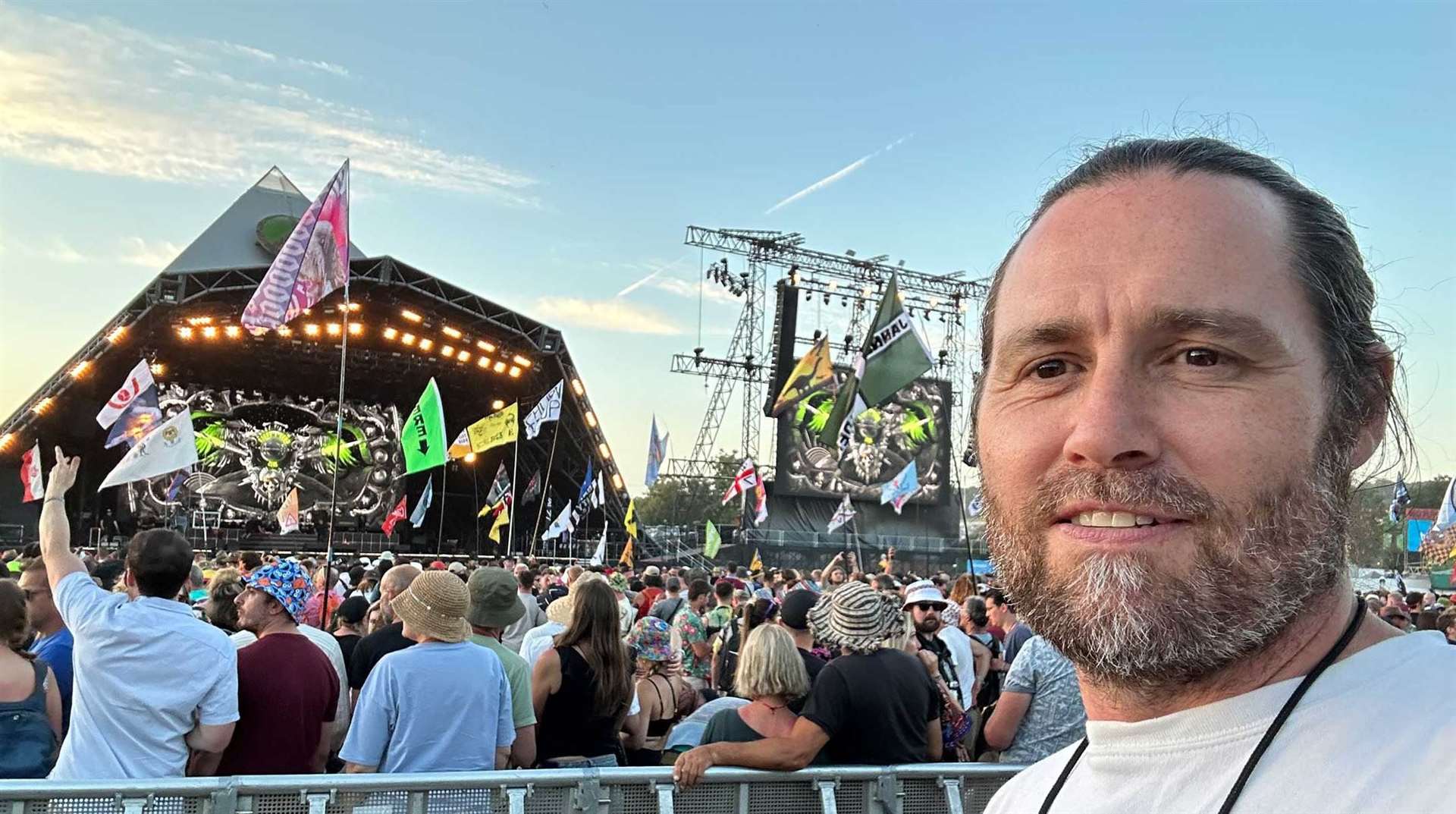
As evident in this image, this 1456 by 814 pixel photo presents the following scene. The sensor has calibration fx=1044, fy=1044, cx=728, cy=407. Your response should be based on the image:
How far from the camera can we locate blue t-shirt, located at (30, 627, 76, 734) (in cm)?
466

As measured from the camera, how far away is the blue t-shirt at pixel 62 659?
4.66m

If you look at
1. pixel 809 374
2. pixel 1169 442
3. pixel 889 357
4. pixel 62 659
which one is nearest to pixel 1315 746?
pixel 1169 442

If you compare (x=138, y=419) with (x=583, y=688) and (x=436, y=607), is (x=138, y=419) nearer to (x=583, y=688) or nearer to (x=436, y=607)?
(x=436, y=607)

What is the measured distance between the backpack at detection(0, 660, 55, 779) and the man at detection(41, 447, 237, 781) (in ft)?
0.43

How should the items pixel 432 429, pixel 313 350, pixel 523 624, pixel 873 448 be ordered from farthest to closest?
pixel 873 448 < pixel 313 350 < pixel 432 429 < pixel 523 624

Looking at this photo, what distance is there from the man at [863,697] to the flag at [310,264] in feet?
25.9

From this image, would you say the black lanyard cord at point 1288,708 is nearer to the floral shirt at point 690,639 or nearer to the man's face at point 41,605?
the man's face at point 41,605

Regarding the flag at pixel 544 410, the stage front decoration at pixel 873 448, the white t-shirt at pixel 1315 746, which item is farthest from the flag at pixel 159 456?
the stage front decoration at pixel 873 448

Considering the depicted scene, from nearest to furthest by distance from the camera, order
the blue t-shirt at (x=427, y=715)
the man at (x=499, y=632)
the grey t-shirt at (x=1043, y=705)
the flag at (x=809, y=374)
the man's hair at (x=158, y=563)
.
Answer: the man's hair at (x=158, y=563) → the blue t-shirt at (x=427, y=715) → the man at (x=499, y=632) → the grey t-shirt at (x=1043, y=705) → the flag at (x=809, y=374)

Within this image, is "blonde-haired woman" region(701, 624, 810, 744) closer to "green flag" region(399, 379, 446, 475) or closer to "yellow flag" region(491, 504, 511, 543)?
"green flag" region(399, 379, 446, 475)

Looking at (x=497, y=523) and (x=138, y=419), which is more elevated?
(x=138, y=419)

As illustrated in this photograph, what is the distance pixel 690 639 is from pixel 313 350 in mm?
24304

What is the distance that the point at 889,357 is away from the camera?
49.6ft

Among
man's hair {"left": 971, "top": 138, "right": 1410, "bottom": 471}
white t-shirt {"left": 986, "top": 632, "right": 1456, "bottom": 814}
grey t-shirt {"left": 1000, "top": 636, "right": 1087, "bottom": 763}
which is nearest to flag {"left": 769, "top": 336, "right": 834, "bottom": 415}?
grey t-shirt {"left": 1000, "top": 636, "right": 1087, "bottom": 763}
